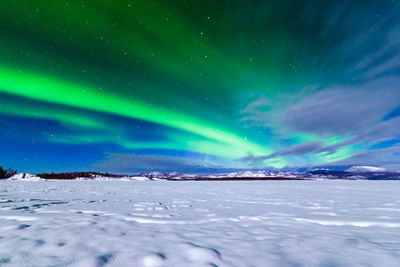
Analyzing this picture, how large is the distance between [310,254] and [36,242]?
10.5ft

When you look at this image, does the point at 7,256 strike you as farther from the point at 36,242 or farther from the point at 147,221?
the point at 147,221

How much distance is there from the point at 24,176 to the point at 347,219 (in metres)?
61.3

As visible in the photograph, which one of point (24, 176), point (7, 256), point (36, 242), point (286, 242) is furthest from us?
point (24, 176)

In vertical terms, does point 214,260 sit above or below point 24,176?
below

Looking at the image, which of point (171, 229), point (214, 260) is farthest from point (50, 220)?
point (214, 260)

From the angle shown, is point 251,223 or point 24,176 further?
point 24,176

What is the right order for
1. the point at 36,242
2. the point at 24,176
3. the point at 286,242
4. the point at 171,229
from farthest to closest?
the point at 24,176 < the point at 171,229 < the point at 286,242 < the point at 36,242

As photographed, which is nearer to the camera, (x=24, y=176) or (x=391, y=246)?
(x=391, y=246)

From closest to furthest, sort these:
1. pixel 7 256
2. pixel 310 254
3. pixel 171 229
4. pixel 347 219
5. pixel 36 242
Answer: pixel 7 256 → pixel 310 254 → pixel 36 242 → pixel 171 229 → pixel 347 219

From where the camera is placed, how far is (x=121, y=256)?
6.66ft

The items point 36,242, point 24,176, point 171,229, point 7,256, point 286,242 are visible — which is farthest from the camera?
point 24,176

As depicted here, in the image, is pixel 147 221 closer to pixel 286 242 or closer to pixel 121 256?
pixel 121 256

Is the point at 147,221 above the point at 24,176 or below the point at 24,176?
below

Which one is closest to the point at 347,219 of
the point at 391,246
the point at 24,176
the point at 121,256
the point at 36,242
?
the point at 391,246
